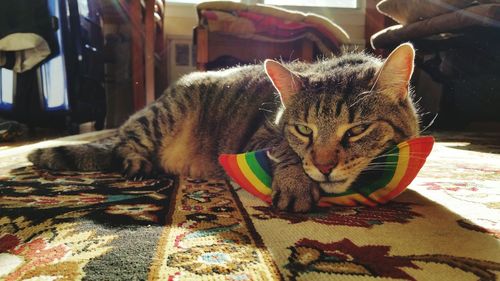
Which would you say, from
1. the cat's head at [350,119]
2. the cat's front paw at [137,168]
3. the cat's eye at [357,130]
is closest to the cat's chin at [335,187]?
the cat's head at [350,119]

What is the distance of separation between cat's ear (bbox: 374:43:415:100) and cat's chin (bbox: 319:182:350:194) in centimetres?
25

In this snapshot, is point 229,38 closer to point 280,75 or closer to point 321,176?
point 280,75

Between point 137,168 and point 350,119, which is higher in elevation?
point 350,119

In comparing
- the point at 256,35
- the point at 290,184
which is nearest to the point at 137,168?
the point at 290,184

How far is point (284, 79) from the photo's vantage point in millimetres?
1055

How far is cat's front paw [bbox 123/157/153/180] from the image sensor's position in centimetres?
128

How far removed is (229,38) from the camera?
316 cm

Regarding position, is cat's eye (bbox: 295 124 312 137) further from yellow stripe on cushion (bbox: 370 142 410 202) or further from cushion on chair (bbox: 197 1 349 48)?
cushion on chair (bbox: 197 1 349 48)

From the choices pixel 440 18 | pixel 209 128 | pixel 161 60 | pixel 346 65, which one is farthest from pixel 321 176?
pixel 161 60

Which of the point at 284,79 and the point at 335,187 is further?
the point at 284,79

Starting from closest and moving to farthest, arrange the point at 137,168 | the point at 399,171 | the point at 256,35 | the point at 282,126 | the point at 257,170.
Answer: the point at 399,171 < the point at 257,170 < the point at 282,126 < the point at 137,168 < the point at 256,35

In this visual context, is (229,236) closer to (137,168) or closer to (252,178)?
(252,178)

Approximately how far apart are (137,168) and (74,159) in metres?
0.25

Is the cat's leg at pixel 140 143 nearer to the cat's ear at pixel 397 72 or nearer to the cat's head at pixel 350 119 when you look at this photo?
the cat's head at pixel 350 119
